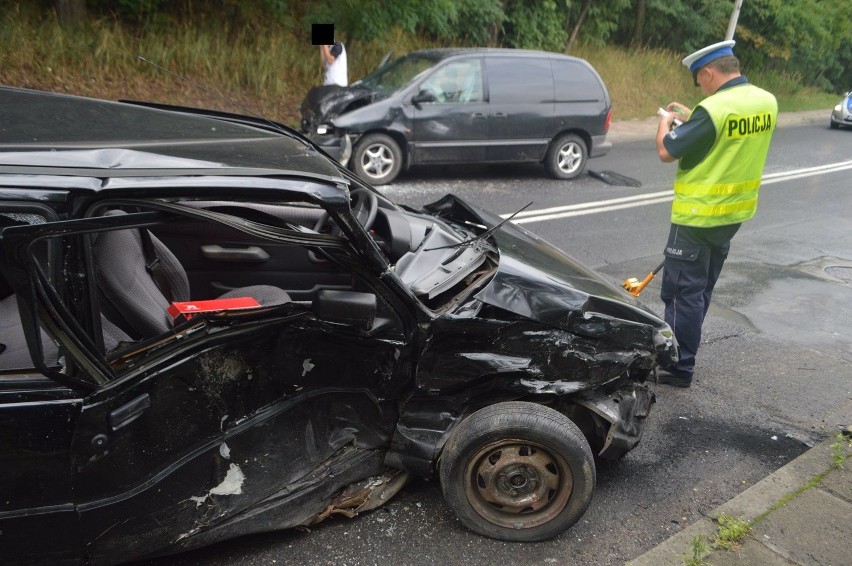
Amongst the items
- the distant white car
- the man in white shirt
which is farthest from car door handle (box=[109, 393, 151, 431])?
the distant white car

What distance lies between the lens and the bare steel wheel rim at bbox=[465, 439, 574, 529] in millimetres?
3016

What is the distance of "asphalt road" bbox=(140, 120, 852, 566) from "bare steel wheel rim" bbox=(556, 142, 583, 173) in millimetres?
370

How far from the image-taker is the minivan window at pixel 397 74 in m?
9.42

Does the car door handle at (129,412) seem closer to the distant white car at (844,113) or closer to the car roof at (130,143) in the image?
the car roof at (130,143)

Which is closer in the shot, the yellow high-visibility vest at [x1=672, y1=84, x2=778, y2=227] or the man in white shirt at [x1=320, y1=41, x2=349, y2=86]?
the yellow high-visibility vest at [x1=672, y1=84, x2=778, y2=227]

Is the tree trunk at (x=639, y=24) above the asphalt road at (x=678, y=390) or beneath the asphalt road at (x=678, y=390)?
above

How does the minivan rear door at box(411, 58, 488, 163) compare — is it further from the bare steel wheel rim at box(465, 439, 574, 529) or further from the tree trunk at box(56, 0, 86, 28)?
the bare steel wheel rim at box(465, 439, 574, 529)

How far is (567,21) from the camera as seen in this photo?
1881 centimetres

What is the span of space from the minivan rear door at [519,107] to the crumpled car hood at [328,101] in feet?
5.56

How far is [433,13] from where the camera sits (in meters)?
13.1

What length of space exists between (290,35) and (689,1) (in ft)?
46.2

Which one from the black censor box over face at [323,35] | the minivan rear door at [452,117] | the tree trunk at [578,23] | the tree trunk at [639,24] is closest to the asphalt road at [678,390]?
the minivan rear door at [452,117]

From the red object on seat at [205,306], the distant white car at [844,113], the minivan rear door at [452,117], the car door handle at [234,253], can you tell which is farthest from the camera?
the distant white car at [844,113]

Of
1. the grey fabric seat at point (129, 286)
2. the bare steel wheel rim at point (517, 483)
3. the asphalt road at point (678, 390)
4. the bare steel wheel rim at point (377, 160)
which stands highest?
the grey fabric seat at point (129, 286)
